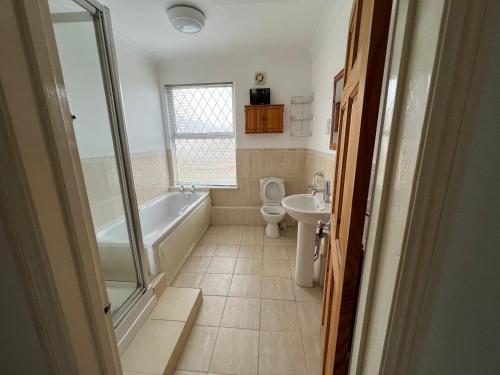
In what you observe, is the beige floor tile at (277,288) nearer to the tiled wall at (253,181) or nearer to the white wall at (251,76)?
the tiled wall at (253,181)

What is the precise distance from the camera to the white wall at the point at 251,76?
9.38 ft

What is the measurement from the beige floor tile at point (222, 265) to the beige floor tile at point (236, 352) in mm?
724

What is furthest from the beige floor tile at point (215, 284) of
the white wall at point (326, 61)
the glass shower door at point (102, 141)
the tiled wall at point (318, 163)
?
the white wall at point (326, 61)

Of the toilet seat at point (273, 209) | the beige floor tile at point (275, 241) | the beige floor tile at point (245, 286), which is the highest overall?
the toilet seat at point (273, 209)

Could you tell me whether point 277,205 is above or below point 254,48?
below

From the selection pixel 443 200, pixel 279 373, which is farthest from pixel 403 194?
pixel 279 373

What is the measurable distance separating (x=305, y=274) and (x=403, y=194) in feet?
5.92

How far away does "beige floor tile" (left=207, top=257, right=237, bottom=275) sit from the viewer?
2250 mm

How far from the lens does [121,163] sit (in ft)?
4.81

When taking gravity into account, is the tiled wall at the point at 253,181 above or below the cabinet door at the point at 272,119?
below

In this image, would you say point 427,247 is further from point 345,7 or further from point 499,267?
point 345,7

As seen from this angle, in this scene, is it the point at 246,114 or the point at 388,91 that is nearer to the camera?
the point at 388,91

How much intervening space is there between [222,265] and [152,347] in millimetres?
1118

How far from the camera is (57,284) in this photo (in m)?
0.45
